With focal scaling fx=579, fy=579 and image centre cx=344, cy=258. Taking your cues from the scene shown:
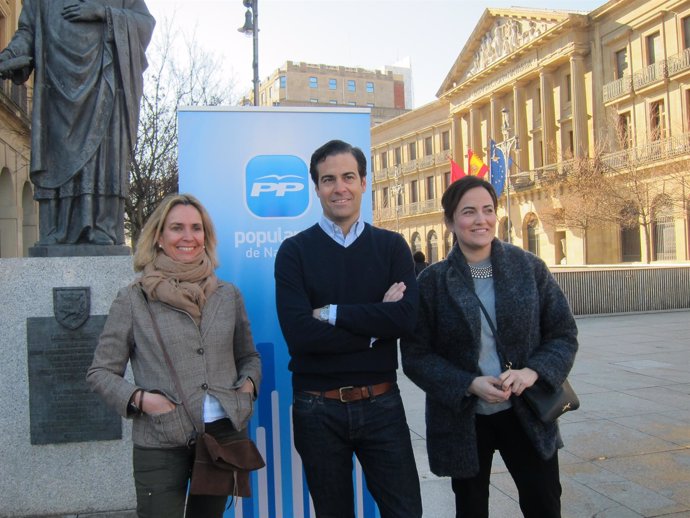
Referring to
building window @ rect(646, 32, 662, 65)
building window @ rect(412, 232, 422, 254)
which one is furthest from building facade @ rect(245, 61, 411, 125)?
building window @ rect(646, 32, 662, 65)

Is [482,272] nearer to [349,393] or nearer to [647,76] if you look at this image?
[349,393]

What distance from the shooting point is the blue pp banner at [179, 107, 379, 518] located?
11.7 ft

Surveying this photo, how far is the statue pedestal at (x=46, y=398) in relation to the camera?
3.74 metres

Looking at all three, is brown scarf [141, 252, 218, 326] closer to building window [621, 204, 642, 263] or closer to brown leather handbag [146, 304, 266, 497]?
brown leather handbag [146, 304, 266, 497]

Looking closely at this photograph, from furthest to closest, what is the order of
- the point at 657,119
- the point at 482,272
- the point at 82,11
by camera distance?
1. the point at 657,119
2. the point at 82,11
3. the point at 482,272

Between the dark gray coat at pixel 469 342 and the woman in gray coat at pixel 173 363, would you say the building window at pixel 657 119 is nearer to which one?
the dark gray coat at pixel 469 342

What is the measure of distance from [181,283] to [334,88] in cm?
9399

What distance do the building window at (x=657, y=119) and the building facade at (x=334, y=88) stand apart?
57.6 metres

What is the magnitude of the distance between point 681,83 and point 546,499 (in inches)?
1383

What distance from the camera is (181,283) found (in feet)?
8.25

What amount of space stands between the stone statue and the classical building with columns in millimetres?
19271

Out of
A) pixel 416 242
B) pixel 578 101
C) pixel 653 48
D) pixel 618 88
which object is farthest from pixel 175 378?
pixel 416 242

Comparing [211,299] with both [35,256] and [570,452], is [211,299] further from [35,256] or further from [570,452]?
[570,452]

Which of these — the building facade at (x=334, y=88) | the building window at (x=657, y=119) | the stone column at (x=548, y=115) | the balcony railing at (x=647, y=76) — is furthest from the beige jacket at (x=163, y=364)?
the building facade at (x=334, y=88)
